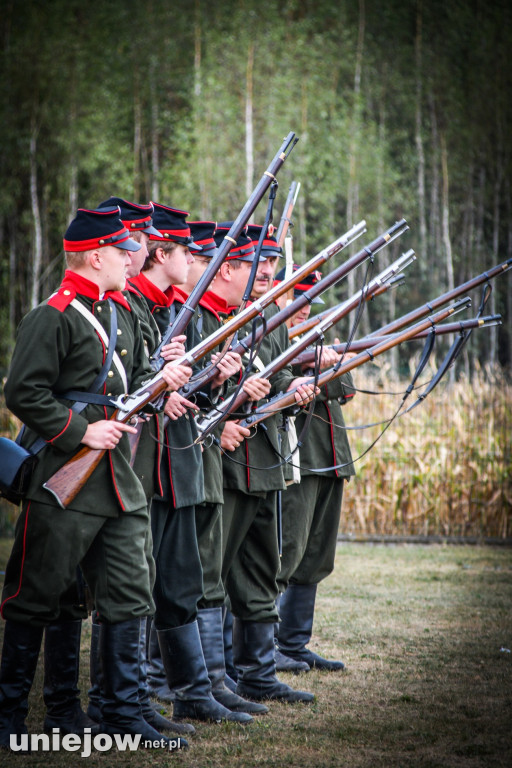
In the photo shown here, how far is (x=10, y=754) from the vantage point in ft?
11.9

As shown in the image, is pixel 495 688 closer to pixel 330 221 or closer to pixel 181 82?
pixel 330 221

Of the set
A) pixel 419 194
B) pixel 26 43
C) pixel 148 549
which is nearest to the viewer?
pixel 148 549

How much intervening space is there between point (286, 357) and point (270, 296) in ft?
1.62

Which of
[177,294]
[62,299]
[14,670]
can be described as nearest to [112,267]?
[62,299]

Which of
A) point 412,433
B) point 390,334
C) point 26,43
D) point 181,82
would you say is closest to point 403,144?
point 181,82

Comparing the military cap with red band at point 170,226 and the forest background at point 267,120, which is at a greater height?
the forest background at point 267,120

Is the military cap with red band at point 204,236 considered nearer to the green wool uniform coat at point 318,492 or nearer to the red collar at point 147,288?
the red collar at point 147,288

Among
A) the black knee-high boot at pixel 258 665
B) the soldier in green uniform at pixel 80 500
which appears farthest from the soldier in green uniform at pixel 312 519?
the soldier in green uniform at pixel 80 500

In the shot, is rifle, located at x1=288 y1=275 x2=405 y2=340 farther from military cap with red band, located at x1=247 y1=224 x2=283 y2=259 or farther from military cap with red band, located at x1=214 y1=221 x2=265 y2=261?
military cap with red band, located at x1=214 y1=221 x2=265 y2=261

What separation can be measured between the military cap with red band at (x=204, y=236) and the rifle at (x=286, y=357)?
73 cm

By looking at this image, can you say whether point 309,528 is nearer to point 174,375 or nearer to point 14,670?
point 174,375

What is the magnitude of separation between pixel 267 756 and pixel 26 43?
20.9 meters

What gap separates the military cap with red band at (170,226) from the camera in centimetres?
445

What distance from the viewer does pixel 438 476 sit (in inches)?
418
